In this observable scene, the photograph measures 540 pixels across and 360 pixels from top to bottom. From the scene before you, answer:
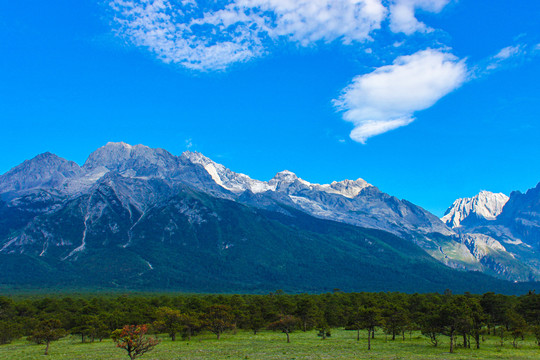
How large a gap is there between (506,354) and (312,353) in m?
41.2

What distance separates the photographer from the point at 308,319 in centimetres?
14100

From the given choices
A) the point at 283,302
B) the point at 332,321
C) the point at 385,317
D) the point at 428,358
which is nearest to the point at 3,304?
the point at 283,302

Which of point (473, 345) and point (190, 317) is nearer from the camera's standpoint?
point (473, 345)

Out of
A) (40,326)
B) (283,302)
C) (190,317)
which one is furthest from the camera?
(283,302)

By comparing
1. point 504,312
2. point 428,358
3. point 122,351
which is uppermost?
point 504,312

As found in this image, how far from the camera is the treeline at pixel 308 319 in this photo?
318ft

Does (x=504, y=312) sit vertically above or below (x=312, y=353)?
above

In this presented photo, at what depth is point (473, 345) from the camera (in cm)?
9862

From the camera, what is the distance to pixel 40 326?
110m

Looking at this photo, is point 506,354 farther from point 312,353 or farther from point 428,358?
point 312,353

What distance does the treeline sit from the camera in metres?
96.8

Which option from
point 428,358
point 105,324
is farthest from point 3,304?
point 428,358

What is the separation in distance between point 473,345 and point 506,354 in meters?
18.3

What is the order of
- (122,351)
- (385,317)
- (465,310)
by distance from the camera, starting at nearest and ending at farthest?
(465,310) < (122,351) < (385,317)
